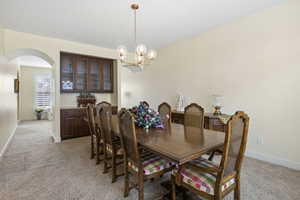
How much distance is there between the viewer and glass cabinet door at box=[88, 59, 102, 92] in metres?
4.85

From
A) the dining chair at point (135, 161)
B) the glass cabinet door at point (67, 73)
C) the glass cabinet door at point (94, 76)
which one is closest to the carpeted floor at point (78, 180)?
the dining chair at point (135, 161)

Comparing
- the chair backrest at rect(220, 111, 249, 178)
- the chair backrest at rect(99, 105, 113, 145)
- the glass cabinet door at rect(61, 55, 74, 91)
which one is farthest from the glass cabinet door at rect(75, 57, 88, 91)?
the chair backrest at rect(220, 111, 249, 178)

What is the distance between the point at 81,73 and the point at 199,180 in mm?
4513

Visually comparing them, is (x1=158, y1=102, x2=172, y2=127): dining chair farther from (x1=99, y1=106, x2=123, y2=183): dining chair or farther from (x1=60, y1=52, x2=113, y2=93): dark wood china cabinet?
(x1=60, y1=52, x2=113, y2=93): dark wood china cabinet

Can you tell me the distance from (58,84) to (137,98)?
283cm

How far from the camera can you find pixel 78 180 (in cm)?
222

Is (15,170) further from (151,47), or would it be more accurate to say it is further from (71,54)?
(151,47)

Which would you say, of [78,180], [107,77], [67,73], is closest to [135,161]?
[78,180]

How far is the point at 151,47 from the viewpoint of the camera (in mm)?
4879

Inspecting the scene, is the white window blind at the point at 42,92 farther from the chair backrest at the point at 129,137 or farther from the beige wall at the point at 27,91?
the chair backrest at the point at 129,137

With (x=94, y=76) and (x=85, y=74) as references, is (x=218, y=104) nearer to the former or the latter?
(x=94, y=76)

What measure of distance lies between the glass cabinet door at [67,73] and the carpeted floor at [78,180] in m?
2.03

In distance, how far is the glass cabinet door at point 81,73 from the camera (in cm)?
463

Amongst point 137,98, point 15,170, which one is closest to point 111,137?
point 15,170
